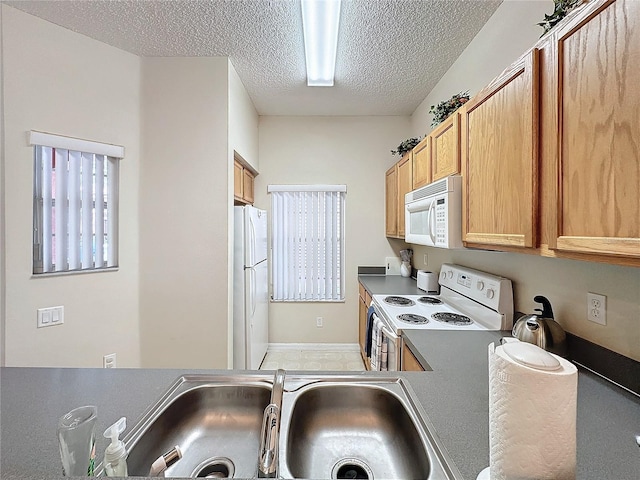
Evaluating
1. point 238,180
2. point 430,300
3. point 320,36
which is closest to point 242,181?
point 238,180

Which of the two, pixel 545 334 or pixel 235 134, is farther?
pixel 235 134

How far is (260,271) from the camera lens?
9.79 ft

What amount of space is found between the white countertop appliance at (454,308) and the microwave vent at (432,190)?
65 cm

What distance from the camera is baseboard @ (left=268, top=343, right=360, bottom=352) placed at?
11.7 feet

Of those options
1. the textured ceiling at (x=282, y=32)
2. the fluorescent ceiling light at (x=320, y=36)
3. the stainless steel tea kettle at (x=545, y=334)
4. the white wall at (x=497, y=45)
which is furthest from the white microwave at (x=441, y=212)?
the fluorescent ceiling light at (x=320, y=36)

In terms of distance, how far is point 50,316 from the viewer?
1957 millimetres

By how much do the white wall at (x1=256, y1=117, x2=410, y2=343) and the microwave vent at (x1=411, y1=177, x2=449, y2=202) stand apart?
133cm

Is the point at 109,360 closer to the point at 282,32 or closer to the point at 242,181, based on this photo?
the point at 242,181

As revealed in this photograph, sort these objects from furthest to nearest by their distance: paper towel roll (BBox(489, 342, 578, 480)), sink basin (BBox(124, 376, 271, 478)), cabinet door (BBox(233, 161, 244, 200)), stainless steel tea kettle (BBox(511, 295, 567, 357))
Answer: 1. cabinet door (BBox(233, 161, 244, 200))
2. stainless steel tea kettle (BBox(511, 295, 567, 357))
3. sink basin (BBox(124, 376, 271, 478))
4. paper towel roll (BBox(489, 342, 578, 480))

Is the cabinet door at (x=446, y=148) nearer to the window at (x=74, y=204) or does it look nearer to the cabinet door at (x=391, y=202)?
the cabinet door at (x=391, y=202)

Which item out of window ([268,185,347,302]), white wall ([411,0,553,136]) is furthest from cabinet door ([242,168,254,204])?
white wall ([411,0,553,136])

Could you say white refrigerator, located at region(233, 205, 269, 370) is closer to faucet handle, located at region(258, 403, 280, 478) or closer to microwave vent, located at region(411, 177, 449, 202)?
microwave vent, located at region(411, 177, 449, 202)

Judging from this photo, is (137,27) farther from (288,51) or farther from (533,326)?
(533,326)

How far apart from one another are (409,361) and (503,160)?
114 centimetres
